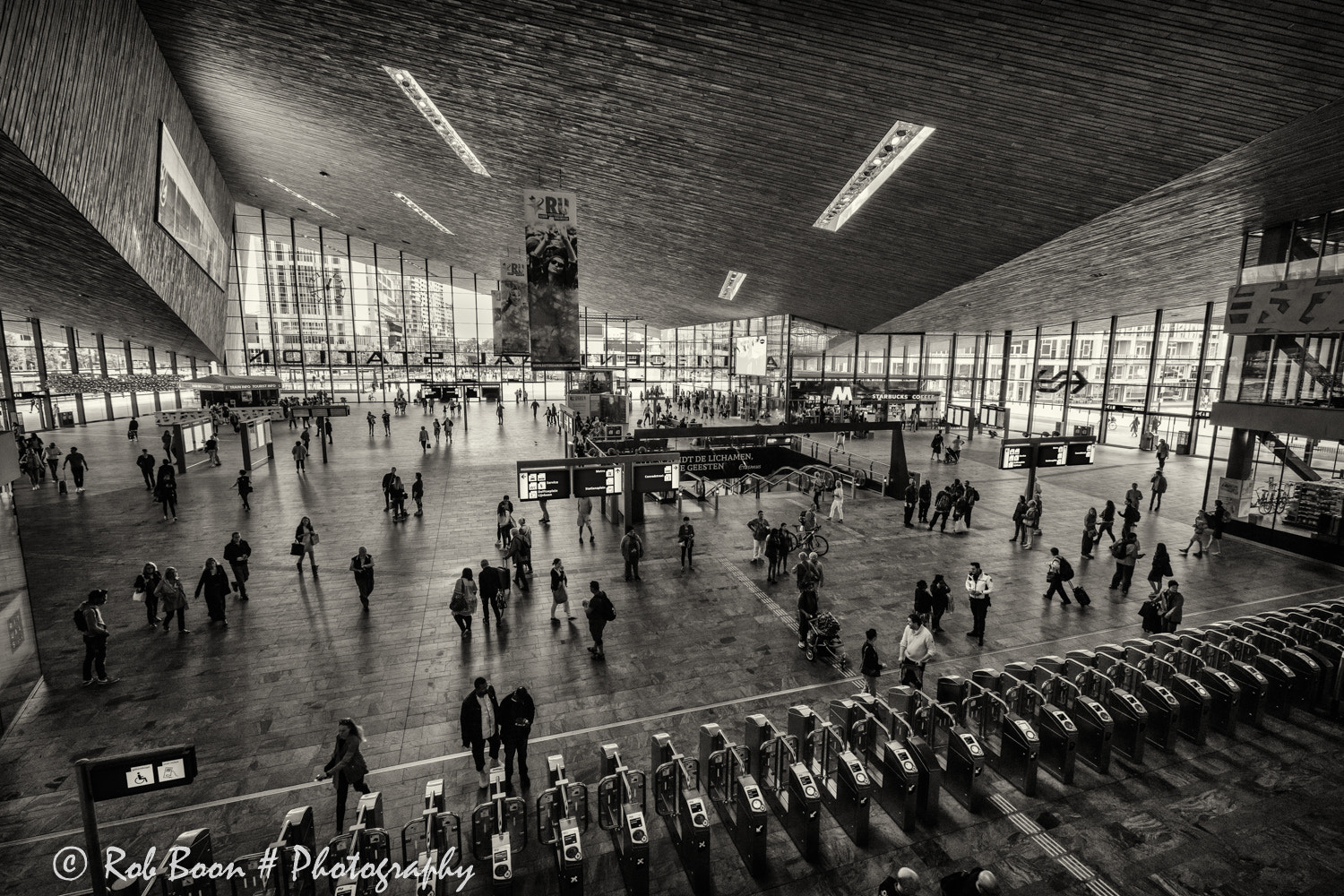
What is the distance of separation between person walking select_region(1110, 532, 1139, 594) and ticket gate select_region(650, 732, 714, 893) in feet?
32.9

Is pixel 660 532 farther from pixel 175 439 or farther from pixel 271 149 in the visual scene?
pixel 271 149

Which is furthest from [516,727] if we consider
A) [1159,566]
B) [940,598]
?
[1159,566]

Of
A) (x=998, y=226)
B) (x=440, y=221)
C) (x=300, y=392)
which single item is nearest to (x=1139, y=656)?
(x=998, y=226)

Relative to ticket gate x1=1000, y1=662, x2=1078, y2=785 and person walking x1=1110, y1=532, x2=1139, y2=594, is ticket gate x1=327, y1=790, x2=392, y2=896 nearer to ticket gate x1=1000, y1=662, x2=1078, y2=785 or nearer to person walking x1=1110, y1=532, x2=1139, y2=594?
ticket gate x1=1000, y1=662, x2=1078, y2=785

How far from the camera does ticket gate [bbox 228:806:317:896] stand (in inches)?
165

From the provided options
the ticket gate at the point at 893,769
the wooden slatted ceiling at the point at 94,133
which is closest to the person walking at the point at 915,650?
the ticket gate at the point at 893,769

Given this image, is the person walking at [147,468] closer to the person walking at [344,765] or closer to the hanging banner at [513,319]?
the hanging banner at [513,319]

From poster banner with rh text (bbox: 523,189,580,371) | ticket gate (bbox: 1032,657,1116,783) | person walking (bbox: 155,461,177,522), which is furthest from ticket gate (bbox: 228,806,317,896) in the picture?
person walking (bbox: 155,461,177,522)

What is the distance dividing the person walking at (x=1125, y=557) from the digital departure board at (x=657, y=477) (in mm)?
8871

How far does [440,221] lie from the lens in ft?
91.8

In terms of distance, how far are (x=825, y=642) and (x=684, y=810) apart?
4.36 meters

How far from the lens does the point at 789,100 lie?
9836 millimetres

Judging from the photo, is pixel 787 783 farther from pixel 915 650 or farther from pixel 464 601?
pixel 464 601

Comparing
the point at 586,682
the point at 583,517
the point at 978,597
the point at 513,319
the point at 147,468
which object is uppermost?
the point at 513,319
